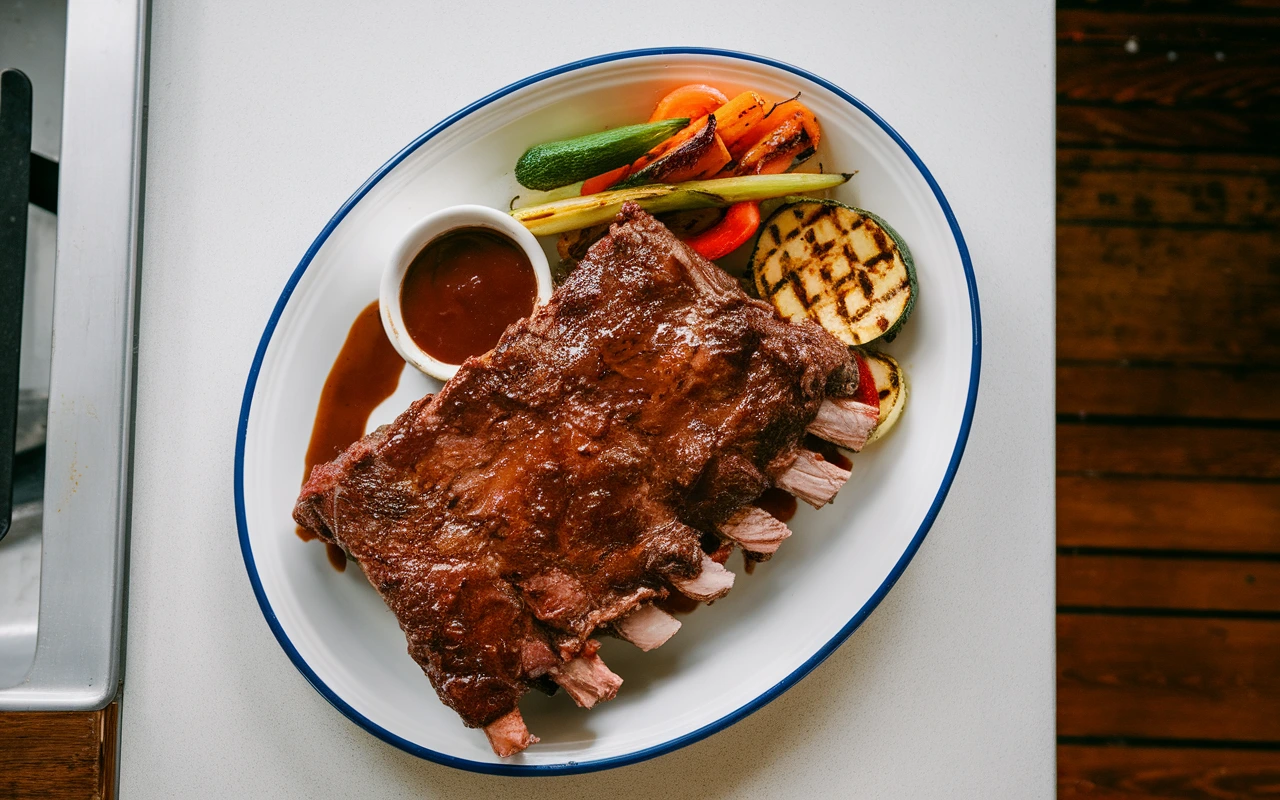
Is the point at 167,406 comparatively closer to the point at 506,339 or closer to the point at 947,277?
the point at 506,339

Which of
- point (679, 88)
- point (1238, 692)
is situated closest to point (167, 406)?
point (679, 88)

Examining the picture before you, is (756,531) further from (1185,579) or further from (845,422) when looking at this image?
(1185,579)

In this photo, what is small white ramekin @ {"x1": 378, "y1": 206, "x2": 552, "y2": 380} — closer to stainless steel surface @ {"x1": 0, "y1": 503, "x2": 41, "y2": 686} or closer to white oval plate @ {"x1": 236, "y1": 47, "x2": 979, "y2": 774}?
white oval plate @ {"x1": 236, "y1": 47, "x2": 979, "y2": 774}

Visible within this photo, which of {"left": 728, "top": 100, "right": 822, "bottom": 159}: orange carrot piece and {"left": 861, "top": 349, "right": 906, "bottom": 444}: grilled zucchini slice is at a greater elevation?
{"left": 728, "top": 100, "right": 822, "bottom": 159}: orange carrot piece

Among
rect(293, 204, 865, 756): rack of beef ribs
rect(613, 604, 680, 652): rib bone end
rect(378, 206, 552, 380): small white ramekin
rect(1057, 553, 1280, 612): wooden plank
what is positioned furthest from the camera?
rect(1057, 553, 1280, 612): wooden plank

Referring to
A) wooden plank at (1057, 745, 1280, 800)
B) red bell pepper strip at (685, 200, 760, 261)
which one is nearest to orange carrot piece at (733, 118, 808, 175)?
red bell pepper strip at (685, 200, 760, 261)

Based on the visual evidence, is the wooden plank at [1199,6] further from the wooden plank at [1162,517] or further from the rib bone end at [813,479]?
the rib bone end at [813,479]

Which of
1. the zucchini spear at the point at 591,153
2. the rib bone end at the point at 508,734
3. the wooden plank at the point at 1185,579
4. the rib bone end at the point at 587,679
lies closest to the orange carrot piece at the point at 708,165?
the zucchini spear at the point at 591,153
